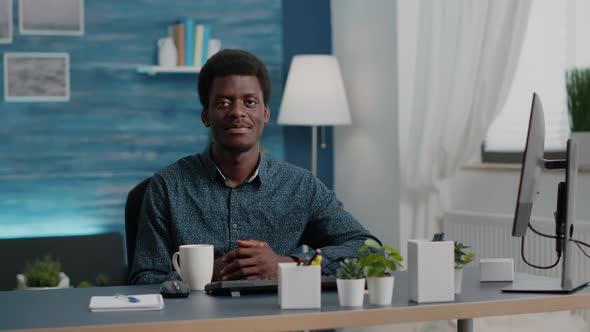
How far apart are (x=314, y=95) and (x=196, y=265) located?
304cm

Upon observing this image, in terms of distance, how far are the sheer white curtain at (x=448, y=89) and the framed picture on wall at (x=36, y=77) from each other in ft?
5.71

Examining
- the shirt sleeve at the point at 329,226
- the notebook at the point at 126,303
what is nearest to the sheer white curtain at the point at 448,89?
the shirt sleeve at the point at 329,226

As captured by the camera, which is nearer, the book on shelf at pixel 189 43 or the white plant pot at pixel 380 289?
the white plant pot at pixel 380 289

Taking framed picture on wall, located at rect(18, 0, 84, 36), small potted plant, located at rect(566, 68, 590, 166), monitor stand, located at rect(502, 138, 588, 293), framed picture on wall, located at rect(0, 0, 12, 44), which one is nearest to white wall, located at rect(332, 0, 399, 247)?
small potted plant, located at rect(566, 68, 590, 166)

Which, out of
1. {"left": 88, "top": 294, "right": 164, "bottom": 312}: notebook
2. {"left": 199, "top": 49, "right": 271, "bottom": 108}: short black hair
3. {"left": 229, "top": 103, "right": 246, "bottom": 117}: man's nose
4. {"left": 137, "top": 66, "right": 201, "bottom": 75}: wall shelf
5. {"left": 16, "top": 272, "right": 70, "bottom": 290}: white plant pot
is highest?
{"left": 137, "top": 66, "right": 201, "bottom": 75}: wall shelf

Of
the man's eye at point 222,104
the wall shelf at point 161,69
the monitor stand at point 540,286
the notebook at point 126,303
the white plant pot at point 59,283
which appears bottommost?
the white plant pot at point 59,283

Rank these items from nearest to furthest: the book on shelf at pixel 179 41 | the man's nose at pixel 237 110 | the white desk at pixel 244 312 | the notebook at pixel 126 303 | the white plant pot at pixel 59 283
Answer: the white desk at pixel 244 312
the notebook at pixel 126 303
the man's nose at pixel 237 110
the white plant pot at pixel 59 283
the book on shelf at pixel 179 41

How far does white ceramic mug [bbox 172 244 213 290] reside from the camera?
215 cm

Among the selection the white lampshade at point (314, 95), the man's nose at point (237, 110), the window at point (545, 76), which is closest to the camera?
the man's nose at point (237, 110)

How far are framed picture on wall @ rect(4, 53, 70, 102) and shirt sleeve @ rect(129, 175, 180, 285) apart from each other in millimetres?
2782

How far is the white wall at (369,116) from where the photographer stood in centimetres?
506

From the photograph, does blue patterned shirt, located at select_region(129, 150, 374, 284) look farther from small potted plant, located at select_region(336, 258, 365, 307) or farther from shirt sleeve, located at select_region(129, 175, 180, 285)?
small potted plant, located at select_region(336, 258, 365, 307)

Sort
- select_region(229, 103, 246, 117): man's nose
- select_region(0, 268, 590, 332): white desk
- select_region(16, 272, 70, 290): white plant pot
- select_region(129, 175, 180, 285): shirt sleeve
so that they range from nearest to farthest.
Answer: select_region(0, 268, 590, 332): white desk, select_region(129, 175, 180, 285): shirt sleeve, select_region(229, 103, 246, 117): man's nose, select_region(16, 272, 70, 290): white plant pot

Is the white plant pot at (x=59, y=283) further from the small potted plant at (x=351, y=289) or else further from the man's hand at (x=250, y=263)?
the small potted plant at (x=351, y=289)
